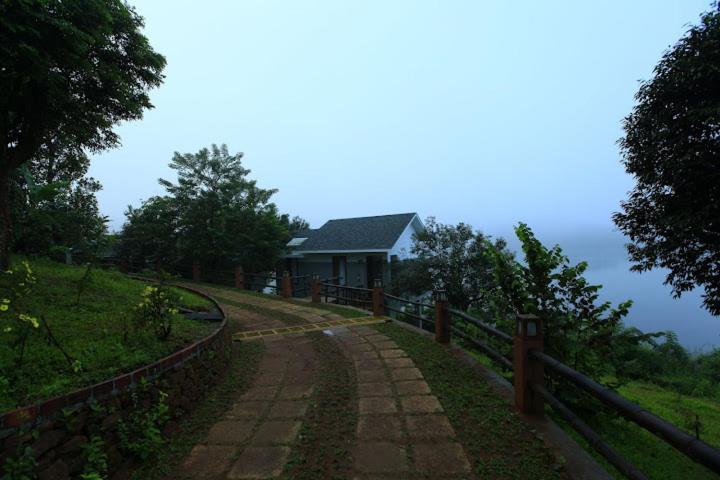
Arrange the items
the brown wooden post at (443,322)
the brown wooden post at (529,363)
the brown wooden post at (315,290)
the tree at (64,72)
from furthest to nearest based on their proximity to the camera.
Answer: the brown wooden post at (315,290)
the brown wooden post at (443,322)
the tree at (64,72)
the brown wooden post at (529,363)

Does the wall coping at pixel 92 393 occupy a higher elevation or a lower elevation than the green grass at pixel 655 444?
higher

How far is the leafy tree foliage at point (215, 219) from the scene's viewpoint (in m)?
16.7

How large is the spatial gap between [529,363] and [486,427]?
736 mm

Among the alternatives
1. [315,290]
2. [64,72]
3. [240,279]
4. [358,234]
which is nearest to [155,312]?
[64,72]

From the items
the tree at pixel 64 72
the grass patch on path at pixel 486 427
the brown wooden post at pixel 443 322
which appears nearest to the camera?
the grass patch on path at pixel 486 427

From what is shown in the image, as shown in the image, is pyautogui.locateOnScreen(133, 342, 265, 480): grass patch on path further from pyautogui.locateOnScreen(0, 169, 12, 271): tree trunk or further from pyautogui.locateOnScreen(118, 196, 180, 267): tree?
pyautogui.locateOnScreen(118, 196, 180, 267): tree

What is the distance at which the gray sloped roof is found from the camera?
17.7 metres

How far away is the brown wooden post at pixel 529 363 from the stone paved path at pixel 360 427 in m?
0.82

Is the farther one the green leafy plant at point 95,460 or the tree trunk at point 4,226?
the tree trunk at point 4,226

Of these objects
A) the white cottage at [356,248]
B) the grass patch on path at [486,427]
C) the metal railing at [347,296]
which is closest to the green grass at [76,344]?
the grass patch on path at [486,427]

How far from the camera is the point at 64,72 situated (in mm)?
6910

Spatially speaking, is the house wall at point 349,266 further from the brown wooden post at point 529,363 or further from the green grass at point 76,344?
the brown wooden post at point 529,363

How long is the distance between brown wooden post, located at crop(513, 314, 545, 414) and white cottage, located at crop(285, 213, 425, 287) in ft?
43.2

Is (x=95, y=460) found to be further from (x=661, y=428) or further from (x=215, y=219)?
(x=215, y=219)
